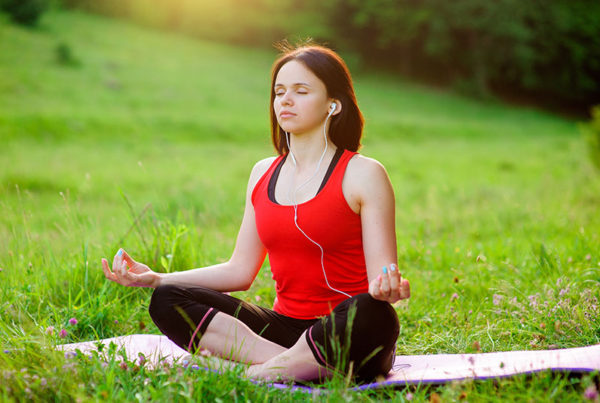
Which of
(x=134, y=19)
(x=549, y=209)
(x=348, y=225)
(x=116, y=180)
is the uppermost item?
(x=134, y=19)

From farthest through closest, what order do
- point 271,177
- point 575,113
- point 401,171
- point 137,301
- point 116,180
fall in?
point 575,113, point 401,171, point 116,180, point 137,301, point 271,177

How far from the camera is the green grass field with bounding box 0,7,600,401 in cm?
243

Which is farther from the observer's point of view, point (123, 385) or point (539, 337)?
point (539, 337)

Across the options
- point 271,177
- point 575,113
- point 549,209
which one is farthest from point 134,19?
point 271,177

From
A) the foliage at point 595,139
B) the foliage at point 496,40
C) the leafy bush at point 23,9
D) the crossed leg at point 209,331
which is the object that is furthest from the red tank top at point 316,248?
the foliage at point 496,40

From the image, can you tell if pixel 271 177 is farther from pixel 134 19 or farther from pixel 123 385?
pixel 134 19

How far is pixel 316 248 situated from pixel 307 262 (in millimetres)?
95

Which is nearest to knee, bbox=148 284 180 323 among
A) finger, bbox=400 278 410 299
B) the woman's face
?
the woman's face

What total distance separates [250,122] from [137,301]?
15.1 meters

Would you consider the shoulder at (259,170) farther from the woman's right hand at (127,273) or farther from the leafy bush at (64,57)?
the leafy bush at (64,57)

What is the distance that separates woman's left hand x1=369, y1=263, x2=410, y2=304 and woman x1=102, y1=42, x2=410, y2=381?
0.49ft

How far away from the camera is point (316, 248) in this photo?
274 centimetres

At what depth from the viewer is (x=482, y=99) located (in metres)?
34.3

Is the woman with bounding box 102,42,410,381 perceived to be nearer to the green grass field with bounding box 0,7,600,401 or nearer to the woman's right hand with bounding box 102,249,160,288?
the woman's right hand with bounding box 102,249,160,288
